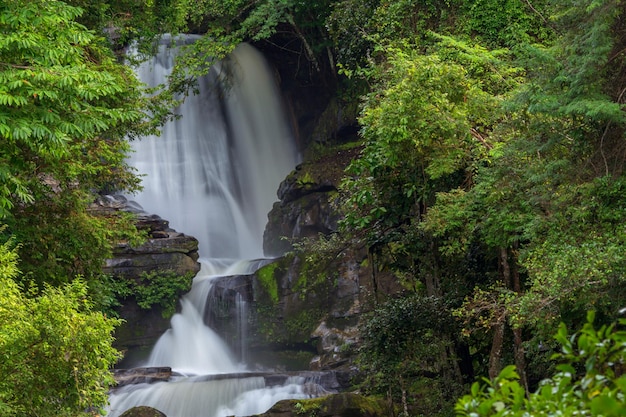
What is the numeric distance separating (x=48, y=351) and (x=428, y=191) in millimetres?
6662

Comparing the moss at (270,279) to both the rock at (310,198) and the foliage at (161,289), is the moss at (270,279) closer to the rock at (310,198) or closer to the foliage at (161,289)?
the rock at (310,198)

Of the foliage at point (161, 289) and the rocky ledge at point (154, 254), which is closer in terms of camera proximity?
the foliage at point (161, 289)

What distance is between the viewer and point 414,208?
13227mm

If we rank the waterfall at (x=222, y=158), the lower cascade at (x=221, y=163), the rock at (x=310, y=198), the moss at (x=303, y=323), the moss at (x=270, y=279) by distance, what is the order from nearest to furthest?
the moss at (x=303, y=323) < the moss at (x=270, y=279) < the rock at (x=310, y=198) < the lower cascade at (x=221, y=163) < the waterfall at (x=222, y=158)

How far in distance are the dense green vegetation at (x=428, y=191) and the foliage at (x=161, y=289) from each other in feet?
24.8

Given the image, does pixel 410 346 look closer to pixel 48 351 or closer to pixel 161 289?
pixel 48 351

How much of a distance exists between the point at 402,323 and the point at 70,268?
5.59m

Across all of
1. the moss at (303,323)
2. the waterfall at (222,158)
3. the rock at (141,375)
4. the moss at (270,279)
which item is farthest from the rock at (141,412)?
the waterfall at (222,158)

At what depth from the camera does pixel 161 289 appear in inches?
891

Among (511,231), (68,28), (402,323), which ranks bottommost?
(402,323)

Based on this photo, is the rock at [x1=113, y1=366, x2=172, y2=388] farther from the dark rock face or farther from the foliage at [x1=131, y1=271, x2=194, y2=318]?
the foliage at [x1=131, y1=271, x2=194, y2=318]

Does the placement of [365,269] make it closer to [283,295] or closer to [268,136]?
[283,295]

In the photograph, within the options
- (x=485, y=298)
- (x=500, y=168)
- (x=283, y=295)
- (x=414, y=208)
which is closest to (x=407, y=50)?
(x=414, y=208)

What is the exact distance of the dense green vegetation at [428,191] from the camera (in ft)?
27.1
